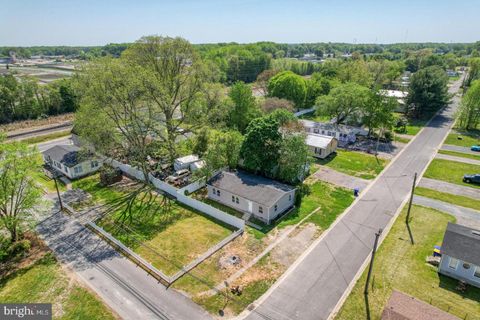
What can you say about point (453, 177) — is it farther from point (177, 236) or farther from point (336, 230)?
point (177, 236)

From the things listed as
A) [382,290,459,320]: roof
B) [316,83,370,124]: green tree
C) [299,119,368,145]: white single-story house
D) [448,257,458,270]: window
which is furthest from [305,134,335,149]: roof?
[382,290,459,320]: roof

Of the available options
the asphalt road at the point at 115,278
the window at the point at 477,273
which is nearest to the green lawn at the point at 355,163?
the window at the point at 477,273

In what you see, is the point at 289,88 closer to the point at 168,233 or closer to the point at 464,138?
the point at 464,138

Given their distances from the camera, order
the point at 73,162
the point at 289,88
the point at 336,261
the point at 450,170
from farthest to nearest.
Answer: the point at 289,88
the point at 450,170
the point at 73,162
the point at 336,261

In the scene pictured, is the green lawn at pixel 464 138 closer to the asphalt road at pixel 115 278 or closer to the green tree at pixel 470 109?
the green tree at pixel 470 109

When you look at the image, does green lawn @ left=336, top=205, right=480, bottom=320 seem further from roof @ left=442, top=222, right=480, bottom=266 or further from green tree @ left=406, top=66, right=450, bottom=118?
green tree @ left=406, top=66, right=450, bottom=118

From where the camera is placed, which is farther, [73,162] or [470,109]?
[470,109]

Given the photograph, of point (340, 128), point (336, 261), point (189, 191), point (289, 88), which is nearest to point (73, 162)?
point (189, 191)
